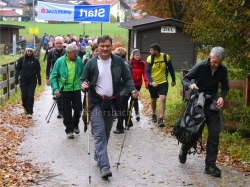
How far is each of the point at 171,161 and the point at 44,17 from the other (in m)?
22.3

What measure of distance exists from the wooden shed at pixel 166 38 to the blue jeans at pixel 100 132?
19.7 meters

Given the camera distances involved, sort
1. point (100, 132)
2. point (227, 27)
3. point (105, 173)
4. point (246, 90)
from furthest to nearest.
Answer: point (227, 27) < point (246, 90) < point (100, 132) < point (105, 173)

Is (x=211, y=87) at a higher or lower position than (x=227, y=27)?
lower

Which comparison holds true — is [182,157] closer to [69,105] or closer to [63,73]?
[69,105]

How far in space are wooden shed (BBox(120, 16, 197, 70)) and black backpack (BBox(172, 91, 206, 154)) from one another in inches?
769

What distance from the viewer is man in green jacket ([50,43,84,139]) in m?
9.66

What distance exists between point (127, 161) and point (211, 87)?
1896 millimetres

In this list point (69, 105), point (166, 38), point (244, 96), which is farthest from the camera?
point (166, 38)

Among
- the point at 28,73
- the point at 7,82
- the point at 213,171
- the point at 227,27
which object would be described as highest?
the point at 227,27

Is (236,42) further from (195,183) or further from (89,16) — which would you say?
(89,16)

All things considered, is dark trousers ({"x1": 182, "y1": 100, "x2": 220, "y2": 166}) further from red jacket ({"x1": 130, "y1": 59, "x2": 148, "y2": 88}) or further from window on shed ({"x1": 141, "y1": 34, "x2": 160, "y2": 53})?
window on shed ({"x1": 141, "y1": 34, "x2": 160, "y2": 53})

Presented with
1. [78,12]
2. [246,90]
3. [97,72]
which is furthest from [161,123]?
[78,12]

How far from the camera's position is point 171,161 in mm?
8016

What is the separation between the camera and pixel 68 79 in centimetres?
969
